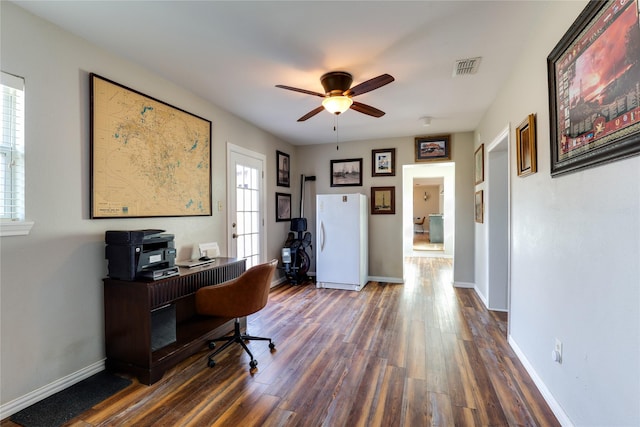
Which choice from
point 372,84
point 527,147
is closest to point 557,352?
point 527,147

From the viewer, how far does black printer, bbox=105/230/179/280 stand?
6.97ft

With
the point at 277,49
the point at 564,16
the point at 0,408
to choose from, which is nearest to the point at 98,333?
the point at 0,408

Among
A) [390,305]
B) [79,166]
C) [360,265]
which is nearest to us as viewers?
[79,166]

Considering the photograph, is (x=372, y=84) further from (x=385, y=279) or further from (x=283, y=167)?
(x=385, y=279)

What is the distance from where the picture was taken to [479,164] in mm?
4148

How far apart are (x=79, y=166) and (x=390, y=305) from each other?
3643 mm

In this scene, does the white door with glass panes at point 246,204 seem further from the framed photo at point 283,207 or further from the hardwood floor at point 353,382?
the hardwood floor at point 353,382

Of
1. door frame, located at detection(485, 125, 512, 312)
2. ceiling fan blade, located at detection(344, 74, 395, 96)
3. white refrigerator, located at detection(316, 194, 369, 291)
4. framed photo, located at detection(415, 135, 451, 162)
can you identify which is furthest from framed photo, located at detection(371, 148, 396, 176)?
ceiling fan blade, located at detection(344, 74, 395, 96)

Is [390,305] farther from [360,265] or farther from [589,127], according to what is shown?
[589,127]

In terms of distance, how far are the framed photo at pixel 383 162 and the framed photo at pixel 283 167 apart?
159 cm

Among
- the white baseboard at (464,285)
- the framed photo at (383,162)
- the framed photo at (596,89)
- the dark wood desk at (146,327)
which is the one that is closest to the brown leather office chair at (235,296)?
the dark wood desk at (146,327)

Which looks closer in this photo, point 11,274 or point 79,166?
point 11,274

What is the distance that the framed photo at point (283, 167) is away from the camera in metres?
5.11

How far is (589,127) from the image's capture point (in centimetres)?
139
